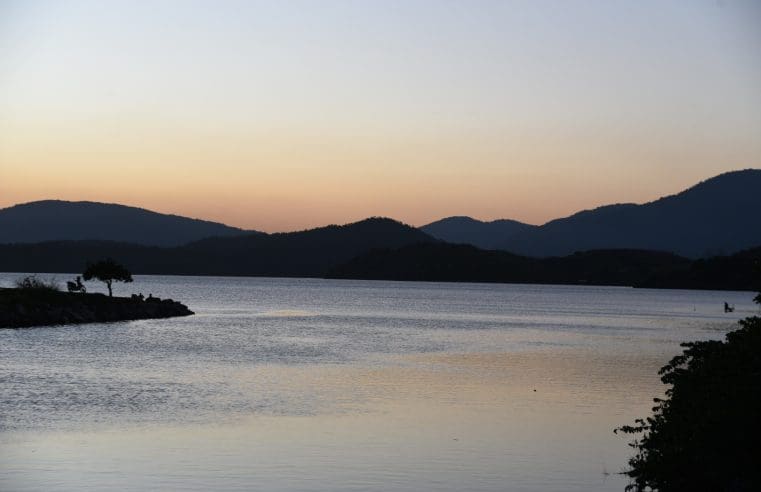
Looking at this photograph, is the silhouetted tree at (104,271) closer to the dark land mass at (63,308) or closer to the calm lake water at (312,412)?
the dark land mass at (63,308)

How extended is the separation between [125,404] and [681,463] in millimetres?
23122

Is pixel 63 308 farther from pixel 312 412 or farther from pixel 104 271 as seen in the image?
pixel 312 412

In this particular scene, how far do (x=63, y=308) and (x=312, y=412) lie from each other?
59.5m

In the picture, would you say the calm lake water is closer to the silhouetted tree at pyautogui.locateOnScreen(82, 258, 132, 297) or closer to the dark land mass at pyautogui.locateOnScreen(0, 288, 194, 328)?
the dark land mass at pyautogui.locateOnScreen(0, 288, 194, 328)

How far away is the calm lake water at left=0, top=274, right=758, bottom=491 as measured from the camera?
1000 inches

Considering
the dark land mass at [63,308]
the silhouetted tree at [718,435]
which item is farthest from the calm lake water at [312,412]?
the dark land mass at [63,308]

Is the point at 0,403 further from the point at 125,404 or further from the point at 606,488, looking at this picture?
the point at 606,488

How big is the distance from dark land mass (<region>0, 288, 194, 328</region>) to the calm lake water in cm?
839

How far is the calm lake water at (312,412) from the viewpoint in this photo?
2539 cm

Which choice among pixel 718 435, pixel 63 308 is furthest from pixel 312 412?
pixel 63 308

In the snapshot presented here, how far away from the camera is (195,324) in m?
95.8

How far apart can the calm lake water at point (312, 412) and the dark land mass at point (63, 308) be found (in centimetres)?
839

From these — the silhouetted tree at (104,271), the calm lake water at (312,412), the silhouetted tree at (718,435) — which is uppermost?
the silhouetted tree at (104,271)

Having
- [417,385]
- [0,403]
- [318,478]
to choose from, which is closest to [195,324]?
[417,385]
